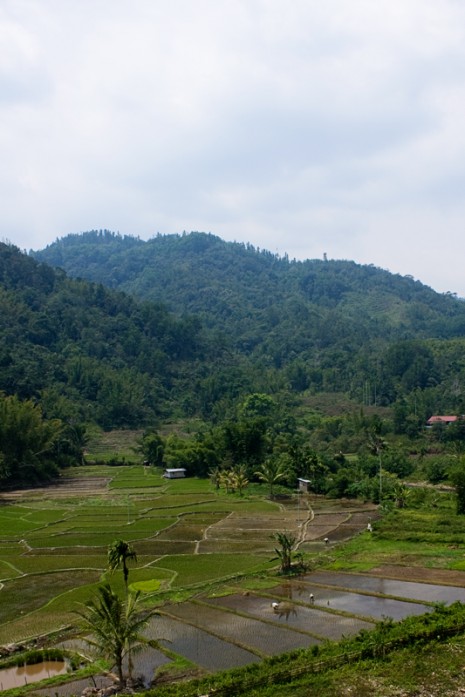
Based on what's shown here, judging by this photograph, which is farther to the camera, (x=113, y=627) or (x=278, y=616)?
(x=278, y=616)

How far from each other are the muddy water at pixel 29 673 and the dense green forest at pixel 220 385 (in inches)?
1412

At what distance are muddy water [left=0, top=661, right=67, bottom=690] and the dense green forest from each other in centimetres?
3588

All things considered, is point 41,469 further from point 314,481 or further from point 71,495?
point 314,481

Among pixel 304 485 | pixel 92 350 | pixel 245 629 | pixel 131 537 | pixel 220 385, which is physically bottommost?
pixel 245 629

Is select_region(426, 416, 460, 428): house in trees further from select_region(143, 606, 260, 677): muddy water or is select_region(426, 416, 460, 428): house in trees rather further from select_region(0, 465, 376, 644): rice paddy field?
select_region(143, 606, 260, 677): muddy water

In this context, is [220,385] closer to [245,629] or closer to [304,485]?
[304,485]

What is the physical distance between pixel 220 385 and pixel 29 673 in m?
98.8

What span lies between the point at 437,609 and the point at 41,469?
53.1m

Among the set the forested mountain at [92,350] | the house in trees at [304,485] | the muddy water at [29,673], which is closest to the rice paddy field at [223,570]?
the muddy water at [29,673]

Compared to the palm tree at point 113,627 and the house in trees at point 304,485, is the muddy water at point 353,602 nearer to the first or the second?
the palm tree at point 113,627

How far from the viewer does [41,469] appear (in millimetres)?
67750

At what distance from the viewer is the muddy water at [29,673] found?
20.4 m

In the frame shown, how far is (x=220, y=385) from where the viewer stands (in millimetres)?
119812

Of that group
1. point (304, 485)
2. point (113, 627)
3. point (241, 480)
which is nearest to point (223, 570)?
point (113, 627)
